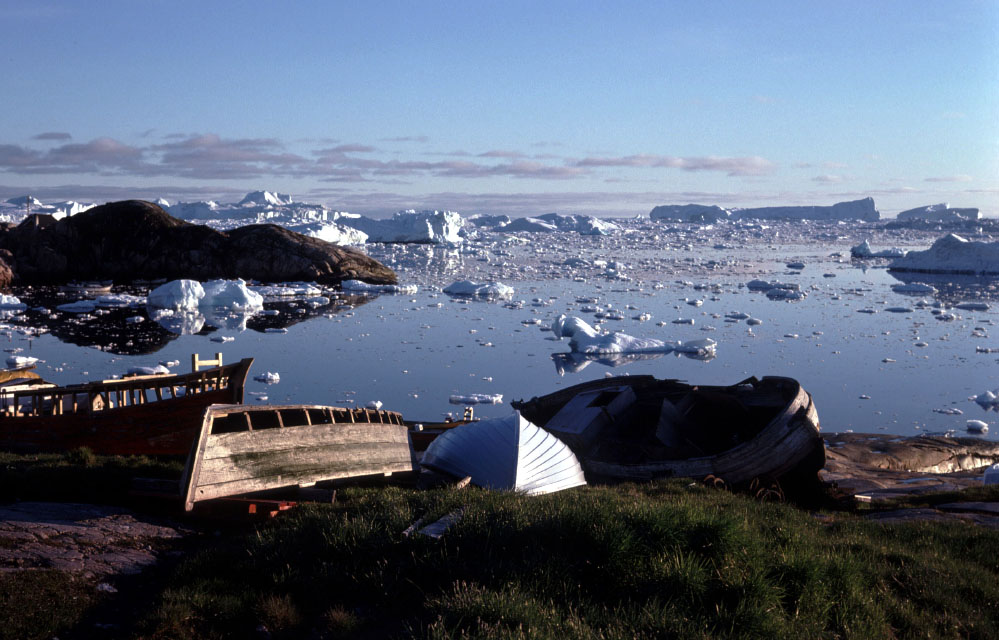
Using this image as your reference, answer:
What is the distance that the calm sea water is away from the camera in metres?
18.3

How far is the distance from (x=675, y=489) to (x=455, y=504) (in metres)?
4.02

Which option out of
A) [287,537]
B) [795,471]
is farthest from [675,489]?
[287,537]

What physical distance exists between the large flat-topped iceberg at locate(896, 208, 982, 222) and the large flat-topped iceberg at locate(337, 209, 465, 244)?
92.6m

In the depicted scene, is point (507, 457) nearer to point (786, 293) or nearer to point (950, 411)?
point (950, 411)

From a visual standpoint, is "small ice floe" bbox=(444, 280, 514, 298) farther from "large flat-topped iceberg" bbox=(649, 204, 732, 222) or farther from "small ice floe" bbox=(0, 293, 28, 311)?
"large flat-topped iceberg" bbox=(649, 204, 732, 222)

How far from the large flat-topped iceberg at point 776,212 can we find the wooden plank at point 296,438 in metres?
129

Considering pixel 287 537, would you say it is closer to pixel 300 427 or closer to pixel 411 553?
pixel 411 553

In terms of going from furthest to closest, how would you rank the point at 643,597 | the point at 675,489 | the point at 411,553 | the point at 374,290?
the point at 374,290 < the point at 675,489 < the point at 411,553 < the point at 643,597

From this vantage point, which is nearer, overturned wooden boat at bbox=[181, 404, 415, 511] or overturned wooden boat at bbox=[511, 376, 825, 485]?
overturned wooden boat at bbox=[181, 404, 415, 511]

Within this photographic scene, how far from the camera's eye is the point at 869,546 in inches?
258

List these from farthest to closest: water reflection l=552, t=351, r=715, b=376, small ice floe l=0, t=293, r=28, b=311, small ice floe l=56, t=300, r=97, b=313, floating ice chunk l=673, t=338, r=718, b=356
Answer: small ice floe l=0, t=293, r=28, b=311 → small ice floe l=56, t=300, r=97, b=313 → floating ice chunk l=673, t=338, r=718, b=356 → water reflection l=552, t=351, r=715, b=376

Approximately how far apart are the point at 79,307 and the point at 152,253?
1290 cm

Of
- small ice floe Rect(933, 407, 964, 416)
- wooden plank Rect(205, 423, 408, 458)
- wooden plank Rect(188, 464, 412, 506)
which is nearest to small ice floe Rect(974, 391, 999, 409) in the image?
small ice floe Rect(933, 407, 964, 416)

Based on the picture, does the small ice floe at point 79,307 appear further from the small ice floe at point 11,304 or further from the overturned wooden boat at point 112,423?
the overturned wooden boat at point 112,423
